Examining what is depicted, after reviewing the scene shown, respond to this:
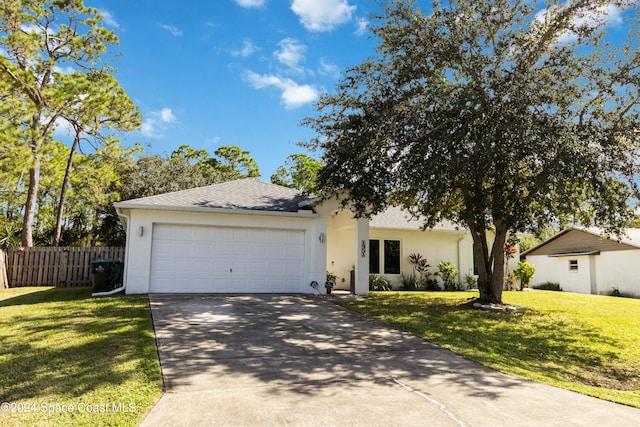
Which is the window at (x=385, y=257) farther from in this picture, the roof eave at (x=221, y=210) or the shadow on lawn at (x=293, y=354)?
the shadow on lawn at (x=293, y=354)

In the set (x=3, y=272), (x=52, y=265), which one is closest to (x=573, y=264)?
(x=52, y=265)

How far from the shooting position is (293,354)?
6.52 m

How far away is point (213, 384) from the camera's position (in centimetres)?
505

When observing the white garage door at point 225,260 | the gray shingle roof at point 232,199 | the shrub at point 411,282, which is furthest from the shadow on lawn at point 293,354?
the shrub at point 411,282

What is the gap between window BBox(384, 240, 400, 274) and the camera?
61.5 ft

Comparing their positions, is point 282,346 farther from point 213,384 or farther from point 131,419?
point 131,419

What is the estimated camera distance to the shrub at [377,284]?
58.2 feet

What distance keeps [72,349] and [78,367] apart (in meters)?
1.03

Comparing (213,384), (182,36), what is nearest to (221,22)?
(182,36)

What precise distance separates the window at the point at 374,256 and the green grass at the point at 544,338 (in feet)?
15.0

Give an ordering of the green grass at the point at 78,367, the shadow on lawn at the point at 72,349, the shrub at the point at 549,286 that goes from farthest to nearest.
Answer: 1. the shrub at the point at 549,286
2. the shadow on lawn at the point at 72,349
3. the green grass at the point at 78,367

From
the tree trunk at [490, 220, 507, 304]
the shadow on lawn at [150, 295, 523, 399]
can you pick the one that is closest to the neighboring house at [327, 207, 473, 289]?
the tree trunk at [490, 220, 507, 304]

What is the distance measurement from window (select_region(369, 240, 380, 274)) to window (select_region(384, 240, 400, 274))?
1.10 feet

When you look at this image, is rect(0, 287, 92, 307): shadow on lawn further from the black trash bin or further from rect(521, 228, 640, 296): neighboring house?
rect(521, 228, 640, 296): neighboring house
